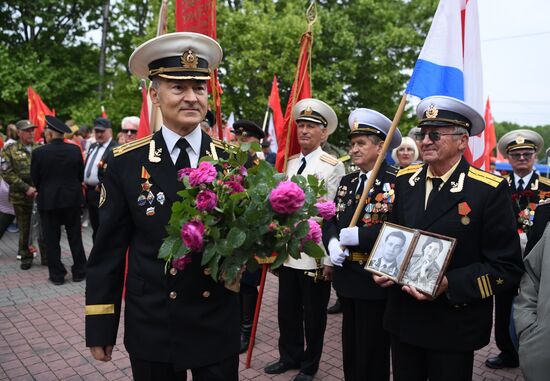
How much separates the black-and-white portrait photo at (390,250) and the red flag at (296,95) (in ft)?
6.36

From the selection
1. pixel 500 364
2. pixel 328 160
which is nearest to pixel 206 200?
pixel 328 160

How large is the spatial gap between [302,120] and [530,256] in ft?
7.88

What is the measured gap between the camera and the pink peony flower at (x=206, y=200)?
1.81 meters

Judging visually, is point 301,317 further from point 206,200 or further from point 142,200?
point 206,200

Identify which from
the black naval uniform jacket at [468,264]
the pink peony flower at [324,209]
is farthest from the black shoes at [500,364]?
the pink peony flower at [324,209]

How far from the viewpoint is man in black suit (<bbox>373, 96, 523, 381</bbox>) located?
8.33 feet

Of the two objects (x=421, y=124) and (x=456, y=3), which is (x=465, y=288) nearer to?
(x=421, y=124)

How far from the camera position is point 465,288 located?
8.18 ft

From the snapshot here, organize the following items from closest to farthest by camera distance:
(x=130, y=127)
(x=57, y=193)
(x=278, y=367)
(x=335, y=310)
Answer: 1. (x=278, y=367)
2. (x=335, y=310)
3. (x=57, y=193)
4. (x=130, y=127)

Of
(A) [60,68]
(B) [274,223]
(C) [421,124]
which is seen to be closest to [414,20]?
(A) [60,68]

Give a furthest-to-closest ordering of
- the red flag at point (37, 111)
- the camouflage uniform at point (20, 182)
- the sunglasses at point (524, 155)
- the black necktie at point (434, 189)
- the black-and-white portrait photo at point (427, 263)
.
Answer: the red flag at point (37, 111) → the camouflage uniform at point (20, 182) → the sunglasses at point (524, 155) → the black necktie at point (434, 189) → the black-and-white portrait photo at point (427, 263)

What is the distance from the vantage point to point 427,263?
2.49 m

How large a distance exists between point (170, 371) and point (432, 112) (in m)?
2.13

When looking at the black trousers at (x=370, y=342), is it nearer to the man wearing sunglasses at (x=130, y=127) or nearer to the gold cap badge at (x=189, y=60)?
the gold cap badge at (x=189, y=60)
